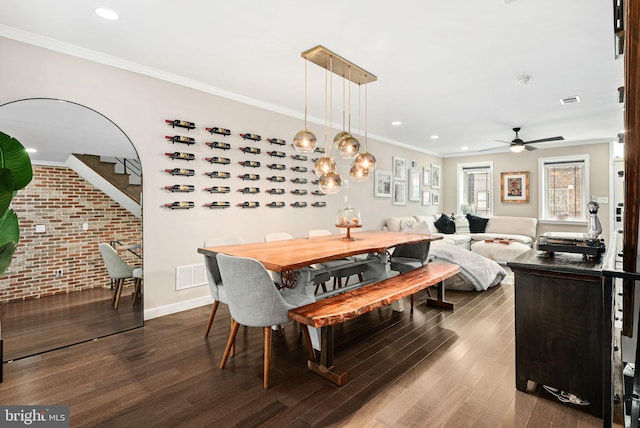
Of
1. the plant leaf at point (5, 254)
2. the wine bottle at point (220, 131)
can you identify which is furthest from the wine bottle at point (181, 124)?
the plant leaf at point (5, 254)

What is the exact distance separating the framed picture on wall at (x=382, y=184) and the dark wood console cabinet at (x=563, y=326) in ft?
15.9

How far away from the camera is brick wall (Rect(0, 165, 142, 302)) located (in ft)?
9.27

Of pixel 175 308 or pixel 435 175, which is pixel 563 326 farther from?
pixel 435 175

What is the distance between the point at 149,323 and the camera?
339 cm

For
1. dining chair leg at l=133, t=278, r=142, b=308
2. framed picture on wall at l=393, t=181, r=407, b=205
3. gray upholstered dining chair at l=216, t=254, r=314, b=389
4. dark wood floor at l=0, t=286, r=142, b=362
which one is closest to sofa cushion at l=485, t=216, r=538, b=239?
framed picture on wall at l=393, t=181, r=407, b=205

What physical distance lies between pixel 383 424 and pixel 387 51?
301 centimetres

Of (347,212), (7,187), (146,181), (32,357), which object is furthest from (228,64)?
(32,357)

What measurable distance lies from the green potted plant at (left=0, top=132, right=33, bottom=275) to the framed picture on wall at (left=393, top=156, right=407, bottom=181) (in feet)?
21.3

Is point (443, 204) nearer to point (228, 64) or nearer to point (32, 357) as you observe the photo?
point (228, 64)

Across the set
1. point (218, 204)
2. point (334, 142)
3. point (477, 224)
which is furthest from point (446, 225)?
point (218, 204)

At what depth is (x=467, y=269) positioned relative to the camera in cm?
443

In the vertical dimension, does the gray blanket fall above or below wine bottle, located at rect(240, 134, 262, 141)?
below

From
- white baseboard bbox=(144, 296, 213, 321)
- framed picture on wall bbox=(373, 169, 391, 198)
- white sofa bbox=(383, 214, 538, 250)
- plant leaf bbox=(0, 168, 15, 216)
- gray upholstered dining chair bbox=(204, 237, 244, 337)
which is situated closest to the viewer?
plant leaf bbox=(0, 168, 15, 216)

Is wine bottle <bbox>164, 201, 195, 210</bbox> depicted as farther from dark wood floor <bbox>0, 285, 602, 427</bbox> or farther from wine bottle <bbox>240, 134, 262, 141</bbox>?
dark wood floor <bbox>0, 285, 602, 427</bbox>
